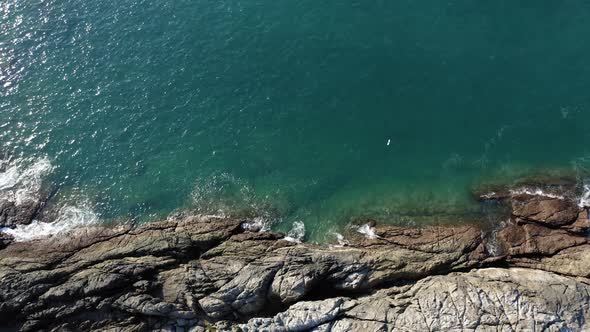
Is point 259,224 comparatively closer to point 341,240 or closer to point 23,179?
point 341,240

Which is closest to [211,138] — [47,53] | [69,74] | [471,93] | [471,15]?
[69,74]

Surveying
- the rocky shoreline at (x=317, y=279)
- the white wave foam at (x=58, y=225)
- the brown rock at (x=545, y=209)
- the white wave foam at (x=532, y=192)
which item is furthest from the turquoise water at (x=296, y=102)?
the rocky shoreline at (x=317, y=279)

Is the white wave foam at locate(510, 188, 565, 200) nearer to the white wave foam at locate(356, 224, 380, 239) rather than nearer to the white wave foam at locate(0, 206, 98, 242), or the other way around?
the white wave foam at locate(356, 224, 380, 239)

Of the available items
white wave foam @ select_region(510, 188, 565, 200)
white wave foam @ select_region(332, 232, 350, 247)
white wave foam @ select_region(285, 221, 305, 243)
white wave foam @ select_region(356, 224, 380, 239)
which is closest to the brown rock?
white wave foam @ select_region(510, 188, 565, 200)

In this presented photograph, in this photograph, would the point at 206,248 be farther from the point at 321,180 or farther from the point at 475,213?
the point at 475,213

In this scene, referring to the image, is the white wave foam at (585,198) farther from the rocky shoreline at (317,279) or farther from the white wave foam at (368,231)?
the white wave foam at (368,231)

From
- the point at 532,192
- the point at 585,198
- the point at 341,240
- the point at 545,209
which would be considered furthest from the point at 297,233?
the point at 585,198
